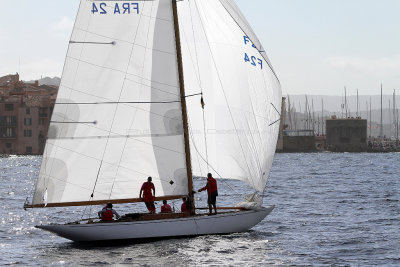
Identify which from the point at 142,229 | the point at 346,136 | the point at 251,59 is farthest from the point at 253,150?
the point at 346,136

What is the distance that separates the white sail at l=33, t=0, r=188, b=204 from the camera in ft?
81.4

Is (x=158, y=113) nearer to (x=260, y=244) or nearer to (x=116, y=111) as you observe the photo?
(x=116, y=111)

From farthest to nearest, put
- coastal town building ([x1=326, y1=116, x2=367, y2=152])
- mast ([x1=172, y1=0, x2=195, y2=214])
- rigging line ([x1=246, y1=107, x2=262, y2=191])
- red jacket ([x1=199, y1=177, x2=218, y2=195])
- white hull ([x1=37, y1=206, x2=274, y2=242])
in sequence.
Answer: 1. coastal town building ([x1=326, y1=116, x2=367, y2=152])
2. rigging line ([x1=246, y1=107, x2=262, y2=191])
3. red jacket ([x1=199, y1=177, x2=218, y2=195])
4. mast ([x1=172, y1=0, x2=195, y2=214])
5. white hull ([x1=37, y1=206, x2=274, y2=242])

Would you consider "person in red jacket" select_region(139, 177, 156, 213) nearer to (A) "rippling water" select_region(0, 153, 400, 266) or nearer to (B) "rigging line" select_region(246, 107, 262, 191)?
(A) "rippling water" select_region(0, 153, 400, 266)

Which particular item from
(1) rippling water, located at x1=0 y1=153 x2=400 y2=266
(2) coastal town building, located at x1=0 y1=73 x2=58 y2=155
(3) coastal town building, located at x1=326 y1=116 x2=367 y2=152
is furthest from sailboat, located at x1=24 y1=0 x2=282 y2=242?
(3) coastal town building, located at x1=326 y1=116 x2=367 y2=152

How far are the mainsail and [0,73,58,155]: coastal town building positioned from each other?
419 ft

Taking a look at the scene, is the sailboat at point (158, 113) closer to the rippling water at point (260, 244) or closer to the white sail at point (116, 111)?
the white sail at point (116, 111)

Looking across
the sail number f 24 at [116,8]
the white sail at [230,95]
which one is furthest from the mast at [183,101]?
the sail number f 24 at [116,8]

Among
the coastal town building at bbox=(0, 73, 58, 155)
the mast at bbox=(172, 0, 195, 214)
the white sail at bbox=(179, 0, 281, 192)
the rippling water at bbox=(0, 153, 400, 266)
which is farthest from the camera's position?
the coastal town building at bbox=(0, 73, 58, 155)

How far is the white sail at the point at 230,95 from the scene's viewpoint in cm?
2616

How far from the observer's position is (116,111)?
25.4 m

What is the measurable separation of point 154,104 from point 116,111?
130 cm

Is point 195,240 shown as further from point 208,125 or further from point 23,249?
point 23,249

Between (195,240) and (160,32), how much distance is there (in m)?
7.05
